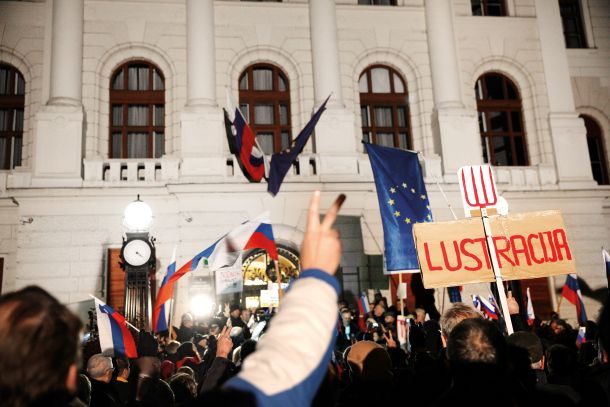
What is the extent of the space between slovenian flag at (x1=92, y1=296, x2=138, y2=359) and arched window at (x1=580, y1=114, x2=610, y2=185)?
680 inches

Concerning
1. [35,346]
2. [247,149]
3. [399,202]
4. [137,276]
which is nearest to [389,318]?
[399,202]

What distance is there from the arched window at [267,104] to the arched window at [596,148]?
10574 mm

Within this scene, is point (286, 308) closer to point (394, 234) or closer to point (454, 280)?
point (454, 280)

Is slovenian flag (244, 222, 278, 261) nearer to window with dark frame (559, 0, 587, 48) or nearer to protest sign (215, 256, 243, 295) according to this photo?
protest sign (215, 256, 243, 295)

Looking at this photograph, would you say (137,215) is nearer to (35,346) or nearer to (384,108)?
(384,108)

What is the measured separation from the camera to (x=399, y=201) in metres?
11.2

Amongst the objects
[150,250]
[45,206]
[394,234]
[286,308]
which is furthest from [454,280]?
[45,206]

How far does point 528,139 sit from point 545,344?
13274 millimetres

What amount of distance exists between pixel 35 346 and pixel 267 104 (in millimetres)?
16450

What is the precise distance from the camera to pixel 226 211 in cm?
1525

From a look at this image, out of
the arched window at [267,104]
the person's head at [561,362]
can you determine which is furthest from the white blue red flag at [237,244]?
the arched window at [267,104]

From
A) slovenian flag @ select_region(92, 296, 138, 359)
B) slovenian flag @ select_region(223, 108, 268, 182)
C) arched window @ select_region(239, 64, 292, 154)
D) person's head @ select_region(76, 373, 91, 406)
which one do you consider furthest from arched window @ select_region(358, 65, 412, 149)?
person's head @ select_region(76, 373, 91, 406)

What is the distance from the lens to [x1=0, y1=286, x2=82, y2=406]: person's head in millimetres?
1371

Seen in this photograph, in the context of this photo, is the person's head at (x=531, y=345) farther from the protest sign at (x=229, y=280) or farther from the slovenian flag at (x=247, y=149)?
the slovenian flag at (x=247, y=149)
